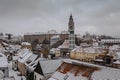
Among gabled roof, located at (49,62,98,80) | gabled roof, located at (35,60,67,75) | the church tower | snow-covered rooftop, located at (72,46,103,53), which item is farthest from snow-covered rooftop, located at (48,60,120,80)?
the church tower

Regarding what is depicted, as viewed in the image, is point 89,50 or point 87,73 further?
point 89,50

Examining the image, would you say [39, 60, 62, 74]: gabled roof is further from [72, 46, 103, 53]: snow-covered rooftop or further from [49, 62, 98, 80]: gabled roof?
[72, 46, 103, 53]: snow-covered rooftop

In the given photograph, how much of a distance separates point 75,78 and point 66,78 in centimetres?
159

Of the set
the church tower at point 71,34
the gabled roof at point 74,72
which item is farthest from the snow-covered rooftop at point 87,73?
the church tower at point 71,34

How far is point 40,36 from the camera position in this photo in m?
198

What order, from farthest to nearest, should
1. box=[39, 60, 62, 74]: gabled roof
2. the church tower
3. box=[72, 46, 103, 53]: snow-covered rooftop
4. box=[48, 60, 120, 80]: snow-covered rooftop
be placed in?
the church tower
box=[72, 46, 103, 53]: snow-covered rooftop
box=[39, 60, 62, 74]: gabled roof
box=[48, 60, 120, 80]: snow-covered rooftop

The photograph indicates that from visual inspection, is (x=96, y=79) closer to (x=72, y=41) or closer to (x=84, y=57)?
(x=84, y=57)

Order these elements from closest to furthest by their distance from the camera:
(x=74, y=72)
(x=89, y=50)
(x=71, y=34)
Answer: (x=74, y=72)
(x=89, y=50)
(x=71, y=34)

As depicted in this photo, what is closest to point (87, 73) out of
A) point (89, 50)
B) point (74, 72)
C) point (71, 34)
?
point (74, 72)

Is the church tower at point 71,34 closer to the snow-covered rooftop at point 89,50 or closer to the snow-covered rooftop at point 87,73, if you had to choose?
the snow-covered rooftop at point 89,50

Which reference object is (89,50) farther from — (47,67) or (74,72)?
(74,72)

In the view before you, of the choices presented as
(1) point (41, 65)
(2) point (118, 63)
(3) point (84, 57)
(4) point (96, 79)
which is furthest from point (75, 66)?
(3) point (84, 57)

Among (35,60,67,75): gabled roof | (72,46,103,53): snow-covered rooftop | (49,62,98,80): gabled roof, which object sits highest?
(49,62,98,80): gabled roof

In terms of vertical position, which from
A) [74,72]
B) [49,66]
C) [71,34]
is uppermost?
[71,34]
